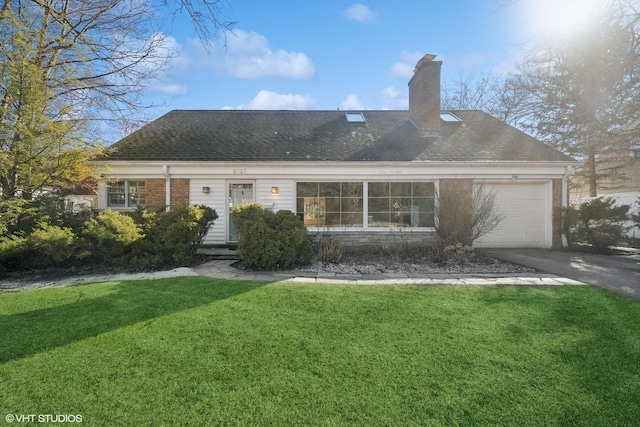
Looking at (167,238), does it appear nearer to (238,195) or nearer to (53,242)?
(53,242)

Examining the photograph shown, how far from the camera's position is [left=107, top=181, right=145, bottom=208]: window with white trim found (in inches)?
405

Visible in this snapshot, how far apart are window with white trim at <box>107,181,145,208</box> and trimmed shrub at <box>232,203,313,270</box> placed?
5081 mm

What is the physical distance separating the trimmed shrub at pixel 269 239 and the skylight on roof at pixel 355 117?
281 inches

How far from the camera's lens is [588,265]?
749cm

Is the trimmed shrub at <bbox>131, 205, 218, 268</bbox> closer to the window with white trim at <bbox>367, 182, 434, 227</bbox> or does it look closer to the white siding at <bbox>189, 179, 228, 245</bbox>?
the white siding at <bbox>189, 179, 228, 245</bbox>

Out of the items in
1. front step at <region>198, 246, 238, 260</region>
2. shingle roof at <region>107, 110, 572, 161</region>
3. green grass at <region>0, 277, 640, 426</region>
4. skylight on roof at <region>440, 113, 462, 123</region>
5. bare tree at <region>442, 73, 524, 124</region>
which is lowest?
green grass at <region>0, 277, 640, 426</region>

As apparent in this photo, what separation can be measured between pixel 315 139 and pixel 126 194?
21.8 ft

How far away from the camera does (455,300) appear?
15.5 feet

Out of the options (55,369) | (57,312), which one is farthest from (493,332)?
(57,312)

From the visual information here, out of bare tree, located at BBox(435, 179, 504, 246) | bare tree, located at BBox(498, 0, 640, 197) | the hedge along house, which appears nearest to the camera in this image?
bare tree, located at BBox(435, 179, 504, 246)

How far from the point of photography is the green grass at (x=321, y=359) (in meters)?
2.31

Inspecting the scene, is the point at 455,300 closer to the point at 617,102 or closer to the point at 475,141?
the point at 475,141

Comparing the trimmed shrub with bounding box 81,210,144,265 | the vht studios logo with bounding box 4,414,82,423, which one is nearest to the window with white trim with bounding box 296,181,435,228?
the trimmed shrub with bounding box 81,210,144,265

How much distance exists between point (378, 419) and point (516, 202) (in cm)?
1034
